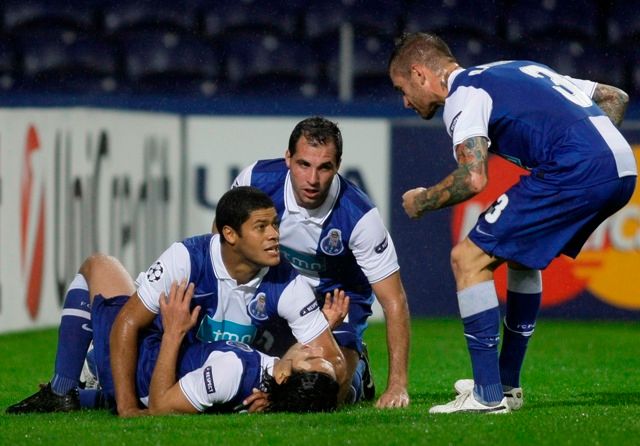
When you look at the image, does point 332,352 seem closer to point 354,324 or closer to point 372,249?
point 372,249

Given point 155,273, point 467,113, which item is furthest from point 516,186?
point 155,273

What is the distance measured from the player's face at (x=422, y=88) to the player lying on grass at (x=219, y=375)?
1.10 metres

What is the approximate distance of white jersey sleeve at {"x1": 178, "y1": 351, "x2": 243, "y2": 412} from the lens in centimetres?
516

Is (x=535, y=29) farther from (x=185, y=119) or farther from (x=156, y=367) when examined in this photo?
(x=156, y=367)

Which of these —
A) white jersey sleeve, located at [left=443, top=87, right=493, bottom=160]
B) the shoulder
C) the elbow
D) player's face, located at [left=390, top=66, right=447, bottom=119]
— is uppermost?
player's face, located at [left=390, top=66, right=447, bottom=119]

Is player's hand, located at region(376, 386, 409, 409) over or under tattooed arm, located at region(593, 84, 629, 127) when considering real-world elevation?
under

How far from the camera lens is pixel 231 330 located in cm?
557

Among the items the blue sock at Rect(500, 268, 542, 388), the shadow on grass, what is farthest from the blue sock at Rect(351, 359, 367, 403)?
the shadow on grass

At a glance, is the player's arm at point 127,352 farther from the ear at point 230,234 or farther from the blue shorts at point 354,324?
the blue shorts at point 354,324

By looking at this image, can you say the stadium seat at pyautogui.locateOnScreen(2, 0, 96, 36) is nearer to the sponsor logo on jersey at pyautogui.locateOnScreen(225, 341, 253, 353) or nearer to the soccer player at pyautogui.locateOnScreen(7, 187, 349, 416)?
the soccer player at pyautogui.locateOnScreen(7, 187, 349, 416)

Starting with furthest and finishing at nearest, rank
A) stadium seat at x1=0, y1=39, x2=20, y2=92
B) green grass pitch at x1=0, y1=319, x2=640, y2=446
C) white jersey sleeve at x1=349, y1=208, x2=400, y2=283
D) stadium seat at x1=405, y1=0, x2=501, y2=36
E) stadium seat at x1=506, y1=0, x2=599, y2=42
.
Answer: stadium seat at x1=506, y1=0, x2=599, y2=42, stadium seat at x1=405, y1=0, x2=501, y2=36, stadium seat at x1=0, y1=39, x2=20, y2=92, white jersey sleeve at x1=349, y1=208, x2=400, y2=283, green grass pitch at x1=0, y1=319, x2=640, y2=446

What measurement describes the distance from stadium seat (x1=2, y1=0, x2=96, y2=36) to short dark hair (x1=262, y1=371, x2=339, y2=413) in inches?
257

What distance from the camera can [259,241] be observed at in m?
5.33

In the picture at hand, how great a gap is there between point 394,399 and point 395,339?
0.97ft
